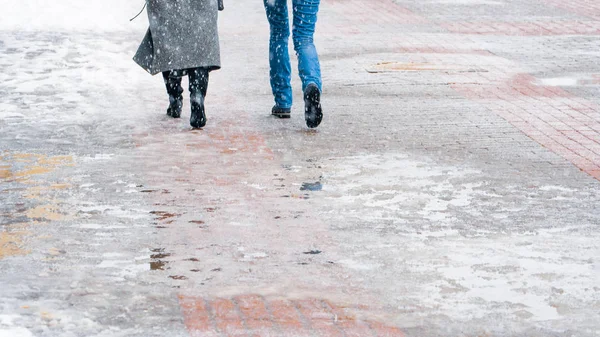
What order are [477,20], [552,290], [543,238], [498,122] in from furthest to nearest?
[477,20] → [498,122] → [543,238] → [552,290]

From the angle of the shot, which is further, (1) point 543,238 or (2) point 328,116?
(2) point 328,116

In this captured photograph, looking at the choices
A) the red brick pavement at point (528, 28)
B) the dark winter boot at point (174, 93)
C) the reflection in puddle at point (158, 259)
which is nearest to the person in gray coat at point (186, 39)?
the dark winter boot at point (174, 93)

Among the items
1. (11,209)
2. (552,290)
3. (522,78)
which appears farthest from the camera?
(522,78)

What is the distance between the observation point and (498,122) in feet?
28.5

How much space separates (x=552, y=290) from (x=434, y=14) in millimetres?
10942

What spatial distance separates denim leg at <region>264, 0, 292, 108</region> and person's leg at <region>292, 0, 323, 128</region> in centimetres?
23

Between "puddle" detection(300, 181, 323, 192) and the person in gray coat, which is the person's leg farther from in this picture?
"puddle" detection(300, 181, 323, 192)

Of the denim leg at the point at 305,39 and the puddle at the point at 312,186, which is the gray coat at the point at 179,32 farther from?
the puddle at the point at 312,186

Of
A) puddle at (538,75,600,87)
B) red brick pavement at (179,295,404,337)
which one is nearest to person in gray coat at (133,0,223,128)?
puddle at (538,75,600,87)

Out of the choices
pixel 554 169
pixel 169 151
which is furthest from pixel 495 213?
pixel 169 151

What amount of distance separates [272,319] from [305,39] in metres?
4.16

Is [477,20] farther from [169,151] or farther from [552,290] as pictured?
[552,290]

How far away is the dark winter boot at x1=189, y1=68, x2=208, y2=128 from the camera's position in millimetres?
8320

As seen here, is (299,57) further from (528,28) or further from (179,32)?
(528,28)
